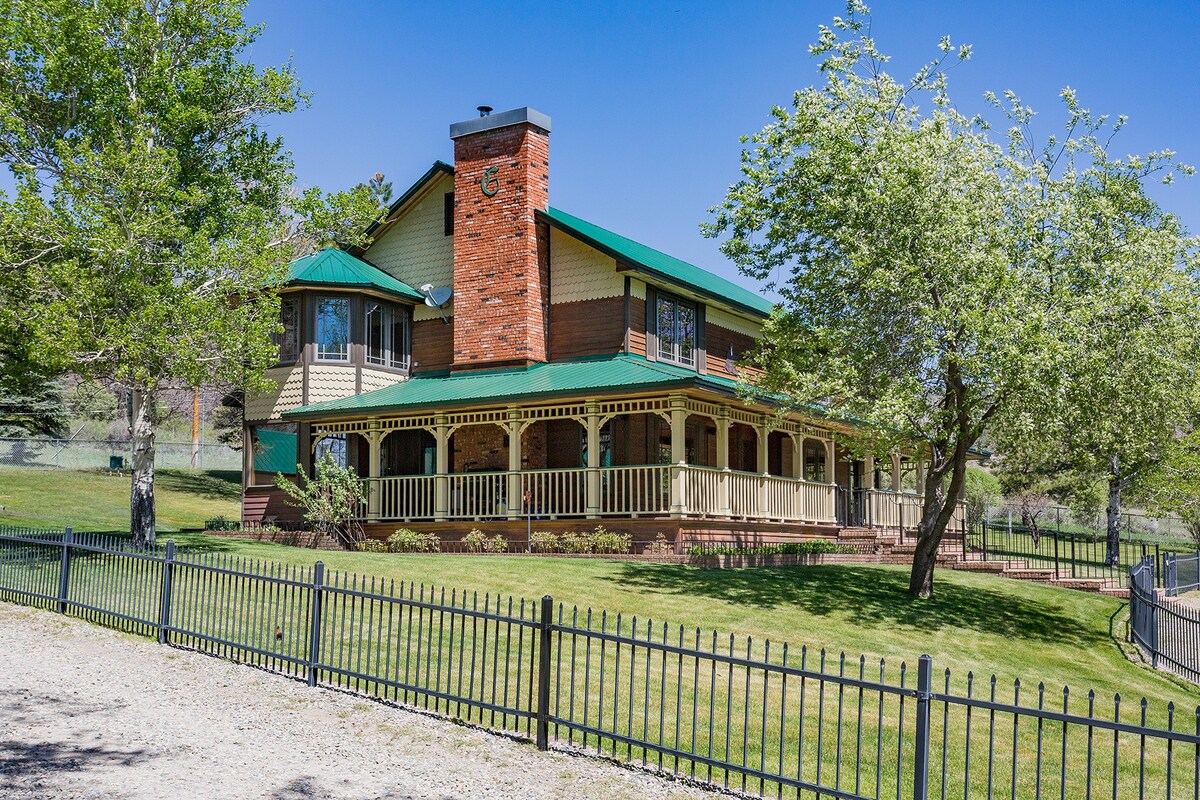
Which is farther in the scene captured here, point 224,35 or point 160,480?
point 160,480

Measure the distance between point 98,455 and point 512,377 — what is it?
35.2 meters

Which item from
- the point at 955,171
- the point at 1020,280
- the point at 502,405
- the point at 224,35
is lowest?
the point at 502,405

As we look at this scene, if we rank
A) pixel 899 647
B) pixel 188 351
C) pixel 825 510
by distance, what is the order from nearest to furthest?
1. pixel 899 647
2. pixel 188 351
3. pixel 825 510

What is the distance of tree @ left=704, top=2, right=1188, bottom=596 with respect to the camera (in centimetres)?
1827

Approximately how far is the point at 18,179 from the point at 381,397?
9.59 meters

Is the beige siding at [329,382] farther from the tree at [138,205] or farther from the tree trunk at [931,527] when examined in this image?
the tree trunk at [931,527]

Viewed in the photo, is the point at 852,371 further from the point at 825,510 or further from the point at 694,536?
the point at 825,510

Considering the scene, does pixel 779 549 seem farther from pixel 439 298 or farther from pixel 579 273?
pixel 439 298

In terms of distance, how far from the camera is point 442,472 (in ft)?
87.8

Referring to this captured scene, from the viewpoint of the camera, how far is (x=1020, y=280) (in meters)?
18.8

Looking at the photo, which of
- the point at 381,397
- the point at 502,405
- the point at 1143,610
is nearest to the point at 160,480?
the point at 381,397

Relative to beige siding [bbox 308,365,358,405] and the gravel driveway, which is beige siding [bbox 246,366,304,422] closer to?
beige siding [bbox 308,365,358,405]

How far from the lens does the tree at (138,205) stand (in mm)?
Result: 20625

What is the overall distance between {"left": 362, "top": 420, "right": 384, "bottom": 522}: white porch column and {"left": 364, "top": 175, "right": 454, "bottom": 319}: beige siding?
402 centimetres
